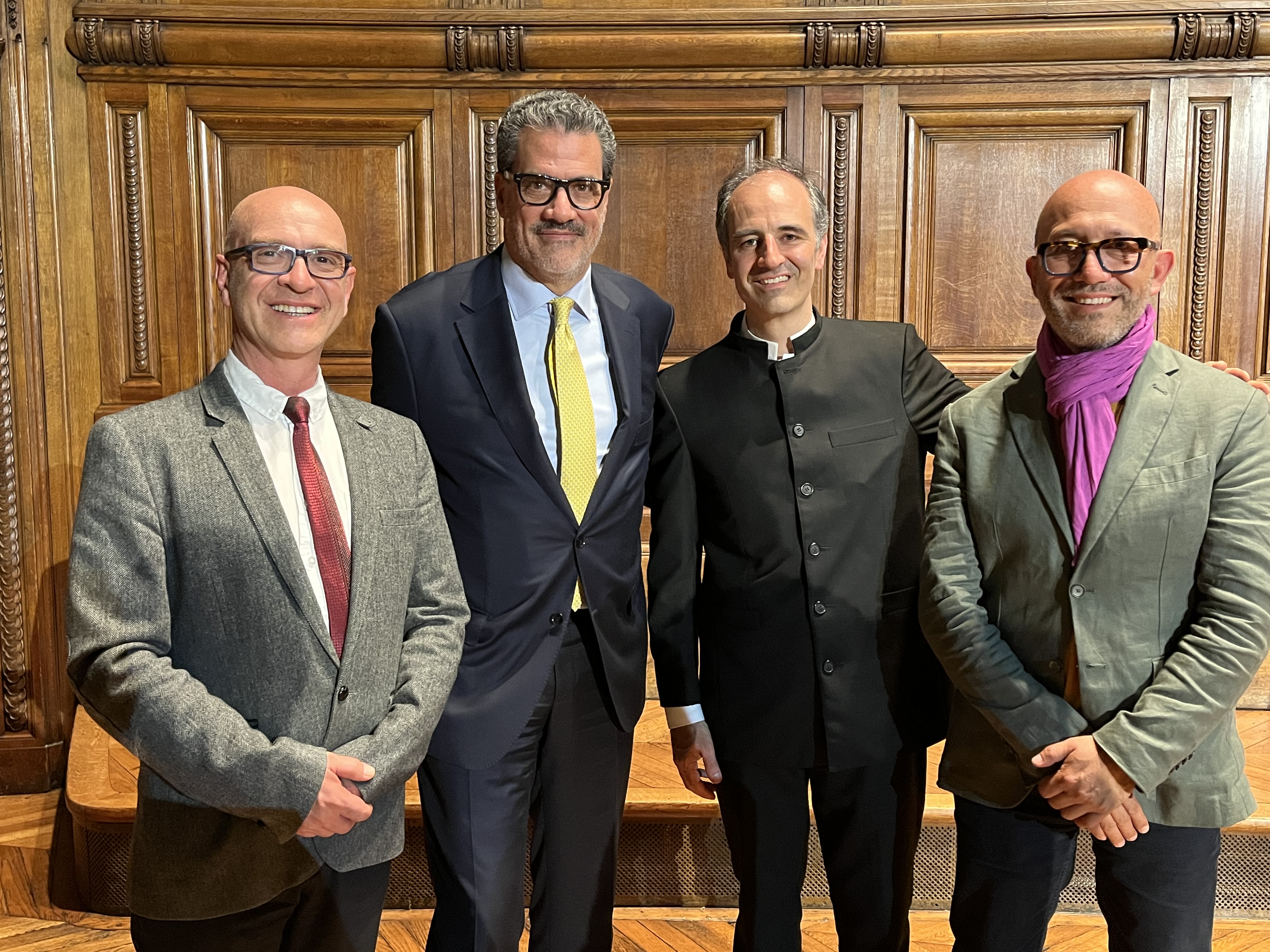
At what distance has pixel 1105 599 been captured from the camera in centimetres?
161

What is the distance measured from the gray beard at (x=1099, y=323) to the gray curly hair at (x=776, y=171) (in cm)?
47

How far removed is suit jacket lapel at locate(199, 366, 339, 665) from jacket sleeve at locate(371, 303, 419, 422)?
0.39m

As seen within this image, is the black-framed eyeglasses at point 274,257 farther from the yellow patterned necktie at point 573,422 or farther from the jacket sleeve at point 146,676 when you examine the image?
the yellow patterned necktie at point 573,422

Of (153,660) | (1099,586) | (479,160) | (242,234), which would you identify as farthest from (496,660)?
(479,160)

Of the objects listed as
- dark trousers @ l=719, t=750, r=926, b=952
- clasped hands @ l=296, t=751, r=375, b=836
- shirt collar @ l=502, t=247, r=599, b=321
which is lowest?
dark trousers @ l=719, t=750, r=926, b=952

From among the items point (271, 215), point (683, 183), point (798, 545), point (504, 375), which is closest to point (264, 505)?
point (271, 215)

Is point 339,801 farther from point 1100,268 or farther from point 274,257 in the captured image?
point 1100,268

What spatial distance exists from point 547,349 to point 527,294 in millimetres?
104

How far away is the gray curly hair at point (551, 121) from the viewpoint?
182 cm

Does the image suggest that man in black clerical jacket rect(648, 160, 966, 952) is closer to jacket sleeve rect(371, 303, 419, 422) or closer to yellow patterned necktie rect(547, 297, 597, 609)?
yellow patterned necktie rect(547, 297, 597, 609)

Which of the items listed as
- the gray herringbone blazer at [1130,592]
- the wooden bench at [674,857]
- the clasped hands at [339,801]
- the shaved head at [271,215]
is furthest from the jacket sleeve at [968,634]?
the wooden bench at [674,857]

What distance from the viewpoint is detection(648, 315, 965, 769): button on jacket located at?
1.90 meters

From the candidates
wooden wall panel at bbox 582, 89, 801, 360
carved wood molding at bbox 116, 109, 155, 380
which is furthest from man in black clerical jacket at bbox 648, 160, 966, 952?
carved wood molding at bbox 116, 109, 155, 380

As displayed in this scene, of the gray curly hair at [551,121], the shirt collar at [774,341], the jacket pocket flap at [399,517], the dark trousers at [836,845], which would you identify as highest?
the gray curly hair at [551,121]
